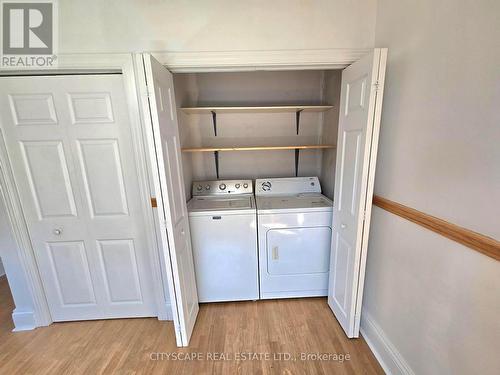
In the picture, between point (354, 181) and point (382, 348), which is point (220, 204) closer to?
point (354, 181)

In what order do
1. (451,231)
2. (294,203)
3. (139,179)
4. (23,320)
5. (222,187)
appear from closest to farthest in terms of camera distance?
(451,231), (139,179), (23,320), (294,203), (222,187)

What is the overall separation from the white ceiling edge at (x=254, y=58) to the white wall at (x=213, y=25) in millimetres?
36

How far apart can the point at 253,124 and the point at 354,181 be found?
1.38 m

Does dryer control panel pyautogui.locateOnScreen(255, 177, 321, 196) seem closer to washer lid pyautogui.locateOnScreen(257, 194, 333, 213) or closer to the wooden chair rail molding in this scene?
washer lid pyautogui.locateOnScreen(257, 194, 333, 213)

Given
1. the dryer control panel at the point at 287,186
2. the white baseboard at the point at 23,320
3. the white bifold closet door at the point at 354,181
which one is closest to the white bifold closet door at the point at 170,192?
the dryer control panel at the point at 287,186

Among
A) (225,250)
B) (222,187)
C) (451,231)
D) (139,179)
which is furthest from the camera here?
(222,187)

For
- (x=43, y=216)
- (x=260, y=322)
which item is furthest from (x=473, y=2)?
(x=43, y=216)

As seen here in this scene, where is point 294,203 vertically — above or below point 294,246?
above

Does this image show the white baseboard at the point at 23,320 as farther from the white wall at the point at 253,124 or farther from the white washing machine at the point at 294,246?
the white washing machine at the point at 294,246

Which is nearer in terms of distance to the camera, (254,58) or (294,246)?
(254,58)

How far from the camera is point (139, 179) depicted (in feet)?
5.12
